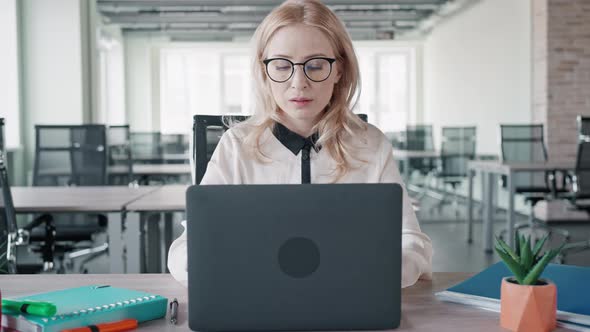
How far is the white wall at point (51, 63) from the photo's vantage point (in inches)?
244

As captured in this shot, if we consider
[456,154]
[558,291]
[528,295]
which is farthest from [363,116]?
[456,154]

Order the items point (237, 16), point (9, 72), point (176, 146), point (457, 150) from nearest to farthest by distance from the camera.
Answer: point (9, 72)
point (457, 150)
point (176, 146)
point (237, 16)

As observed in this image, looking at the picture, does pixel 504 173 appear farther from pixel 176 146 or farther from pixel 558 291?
pixel 176 146

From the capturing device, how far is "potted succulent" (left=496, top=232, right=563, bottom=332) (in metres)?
0.87

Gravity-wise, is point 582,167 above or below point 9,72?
below

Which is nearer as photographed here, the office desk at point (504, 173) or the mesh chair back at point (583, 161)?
the mesh chair back at point (583, 161)

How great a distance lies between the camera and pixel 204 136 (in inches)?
72.5

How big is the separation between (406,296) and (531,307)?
28cm

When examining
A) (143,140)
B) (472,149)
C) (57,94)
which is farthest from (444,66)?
(57,94)

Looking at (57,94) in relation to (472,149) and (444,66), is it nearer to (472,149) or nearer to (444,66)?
(472,149)

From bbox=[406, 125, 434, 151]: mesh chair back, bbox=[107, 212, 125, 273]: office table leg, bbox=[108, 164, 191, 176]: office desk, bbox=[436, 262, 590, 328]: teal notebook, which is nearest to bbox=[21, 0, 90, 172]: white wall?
bbox=[108, 164, 191, 176]: office desk

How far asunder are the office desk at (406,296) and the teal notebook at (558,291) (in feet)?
0.06

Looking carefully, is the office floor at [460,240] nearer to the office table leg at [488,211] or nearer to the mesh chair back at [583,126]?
the office table leg at [488,211]

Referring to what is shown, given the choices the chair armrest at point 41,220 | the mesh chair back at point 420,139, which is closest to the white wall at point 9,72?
the chair armrest at point 41,220
